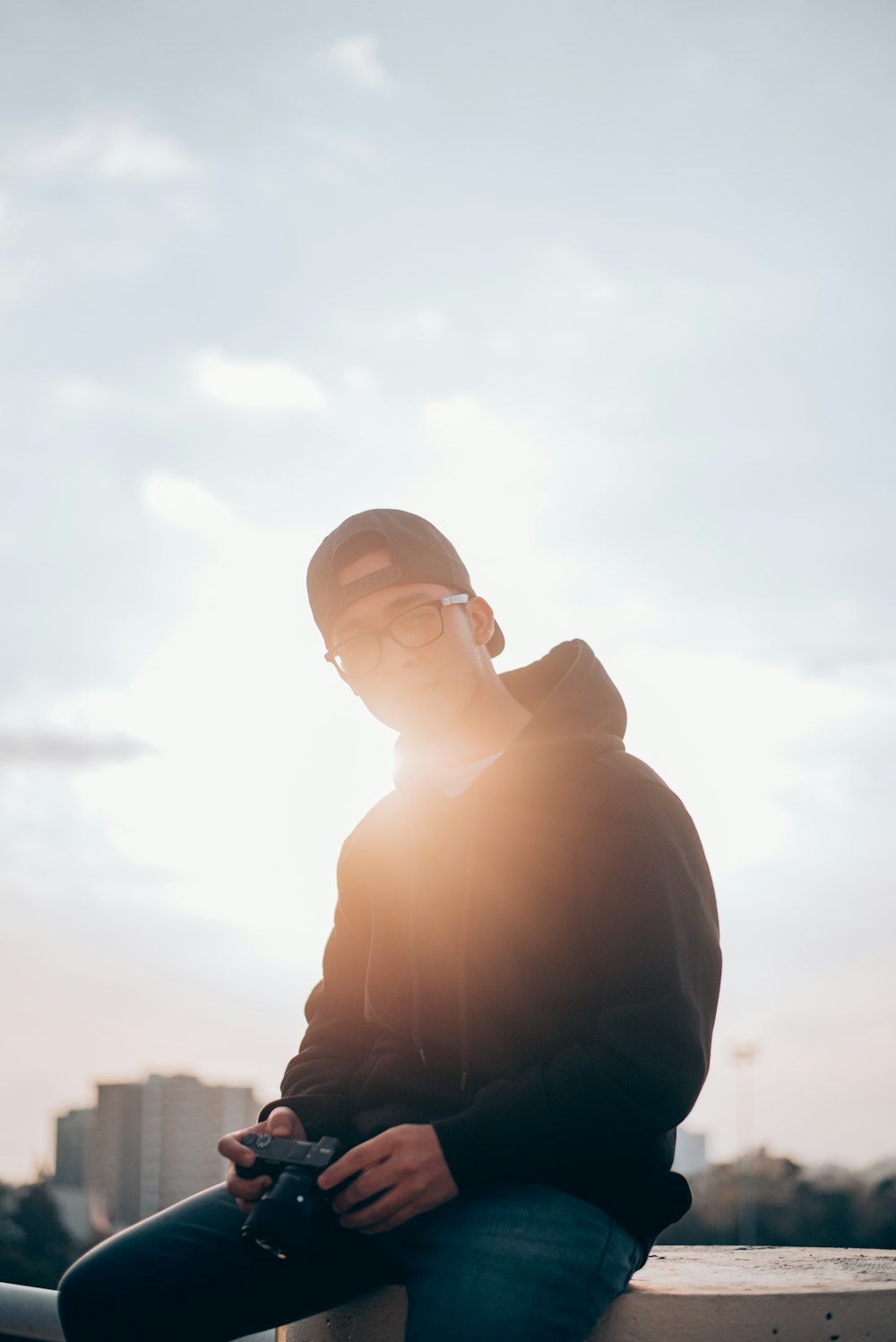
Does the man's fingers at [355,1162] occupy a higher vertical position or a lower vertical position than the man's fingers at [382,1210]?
higher

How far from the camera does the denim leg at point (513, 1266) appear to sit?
1924mm

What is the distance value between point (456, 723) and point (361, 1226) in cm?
126

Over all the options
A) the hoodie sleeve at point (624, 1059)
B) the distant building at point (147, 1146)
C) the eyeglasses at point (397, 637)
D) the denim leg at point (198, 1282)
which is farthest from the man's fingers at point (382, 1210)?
the distant building at point (147, 1146)

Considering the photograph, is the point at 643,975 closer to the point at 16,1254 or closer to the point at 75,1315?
the point at 75,1315

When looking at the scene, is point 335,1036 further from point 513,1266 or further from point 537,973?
point 513,1266

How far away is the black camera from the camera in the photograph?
2109 mm

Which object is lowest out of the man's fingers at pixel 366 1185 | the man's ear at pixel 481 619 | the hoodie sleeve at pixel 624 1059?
the man's fingers at pixel 366 1185

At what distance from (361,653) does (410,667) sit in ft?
0.44

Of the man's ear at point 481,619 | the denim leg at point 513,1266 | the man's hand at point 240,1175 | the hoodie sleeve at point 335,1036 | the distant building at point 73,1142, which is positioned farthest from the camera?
the distant building at point 73,1142

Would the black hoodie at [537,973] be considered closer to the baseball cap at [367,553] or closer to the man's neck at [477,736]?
the man's neck at [477,736]

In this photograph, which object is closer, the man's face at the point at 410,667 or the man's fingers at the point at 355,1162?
the man's fingers at the point at 355,1162

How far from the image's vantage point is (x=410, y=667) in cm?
298

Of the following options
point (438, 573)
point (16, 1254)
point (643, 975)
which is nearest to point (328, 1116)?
point (643, 975)

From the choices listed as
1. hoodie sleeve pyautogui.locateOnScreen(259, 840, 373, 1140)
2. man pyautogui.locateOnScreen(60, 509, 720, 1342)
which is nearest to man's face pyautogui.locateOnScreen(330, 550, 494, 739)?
man pyautogui.locateOnScreen(60, 509, 720, 1342)
